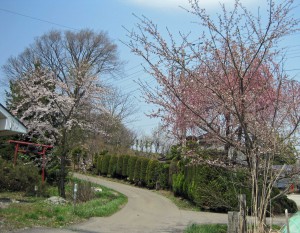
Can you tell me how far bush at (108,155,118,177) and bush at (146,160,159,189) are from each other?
646 centimetres

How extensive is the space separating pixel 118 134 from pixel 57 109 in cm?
2281

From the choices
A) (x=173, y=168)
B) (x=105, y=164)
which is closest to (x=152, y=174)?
(x=173, y=168)

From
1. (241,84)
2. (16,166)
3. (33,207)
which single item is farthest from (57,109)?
(241,84)

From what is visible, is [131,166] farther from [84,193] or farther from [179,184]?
[84,193]

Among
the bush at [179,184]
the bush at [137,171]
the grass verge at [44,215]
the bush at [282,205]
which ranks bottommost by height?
the grass verge at [44,215]

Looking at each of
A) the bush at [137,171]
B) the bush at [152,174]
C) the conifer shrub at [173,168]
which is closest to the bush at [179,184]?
the conifer shrub at [173,168]

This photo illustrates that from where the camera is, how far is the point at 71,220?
1242 centimetres

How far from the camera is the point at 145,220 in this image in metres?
14.0

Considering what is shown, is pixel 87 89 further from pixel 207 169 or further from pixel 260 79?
pixel 260 79

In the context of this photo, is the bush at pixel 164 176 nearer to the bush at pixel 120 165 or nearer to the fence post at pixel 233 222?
the bush at pixel 120 165

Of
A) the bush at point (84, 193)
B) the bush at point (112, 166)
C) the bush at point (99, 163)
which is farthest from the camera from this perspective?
the bush at point (99, 163)

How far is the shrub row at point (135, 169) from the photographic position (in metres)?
26.1

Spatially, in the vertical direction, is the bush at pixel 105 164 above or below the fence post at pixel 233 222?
above

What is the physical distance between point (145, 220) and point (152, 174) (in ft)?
43.3
